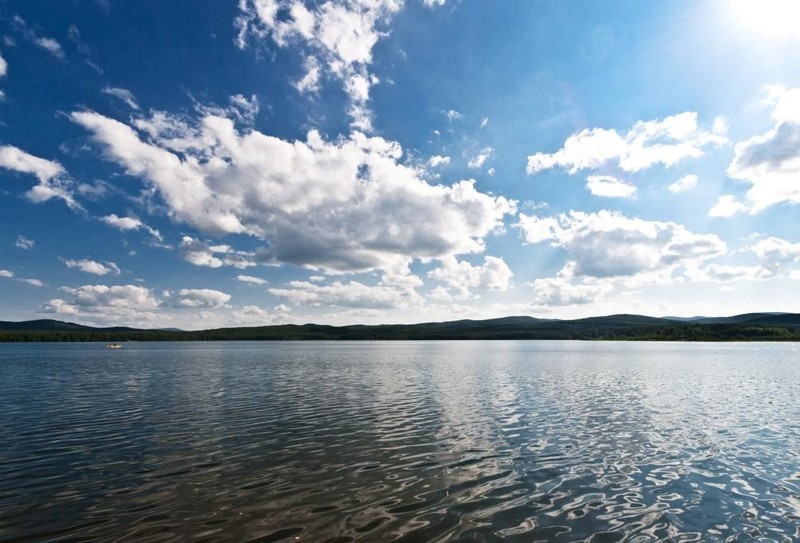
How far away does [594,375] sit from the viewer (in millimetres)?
64875

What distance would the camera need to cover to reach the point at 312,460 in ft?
71.5

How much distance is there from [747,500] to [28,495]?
2665 centimetres

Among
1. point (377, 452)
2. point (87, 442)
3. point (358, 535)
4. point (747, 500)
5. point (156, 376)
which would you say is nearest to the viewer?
point (358, 535)

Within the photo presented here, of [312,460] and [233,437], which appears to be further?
[233,437]

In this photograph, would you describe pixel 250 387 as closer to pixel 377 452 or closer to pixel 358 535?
pixel 377 452

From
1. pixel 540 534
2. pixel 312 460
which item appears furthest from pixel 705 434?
A: pixel 312 460

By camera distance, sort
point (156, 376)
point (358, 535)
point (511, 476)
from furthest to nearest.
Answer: point (156, 376), point (511, 476), point (358, 535)

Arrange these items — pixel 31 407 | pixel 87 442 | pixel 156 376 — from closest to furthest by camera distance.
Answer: pixel 87 442 < pixel 31 407 < pixel 156 376

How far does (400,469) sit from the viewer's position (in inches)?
798

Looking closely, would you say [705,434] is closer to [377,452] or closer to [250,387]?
[377,452]

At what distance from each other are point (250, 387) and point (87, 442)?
25613 millimetres

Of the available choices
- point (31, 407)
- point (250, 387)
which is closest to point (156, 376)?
point (250, 387)

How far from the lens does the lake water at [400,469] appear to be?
14219mm

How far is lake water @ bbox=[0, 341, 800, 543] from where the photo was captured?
1422 cm
